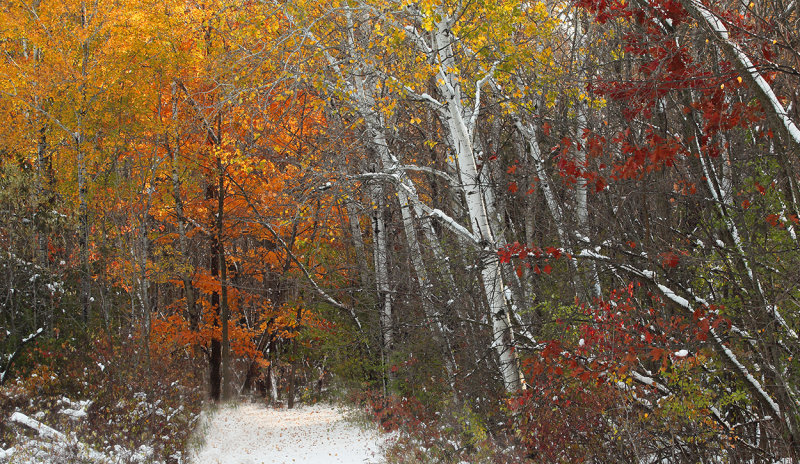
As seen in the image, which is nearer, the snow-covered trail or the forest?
the forest

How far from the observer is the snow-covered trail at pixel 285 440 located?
9.99 m

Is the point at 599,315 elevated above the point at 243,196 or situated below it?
below

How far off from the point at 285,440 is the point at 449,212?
219 inches

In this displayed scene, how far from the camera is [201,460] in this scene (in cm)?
Result: 966

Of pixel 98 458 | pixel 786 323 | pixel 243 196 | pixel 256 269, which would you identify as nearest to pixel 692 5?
pixel 786 323

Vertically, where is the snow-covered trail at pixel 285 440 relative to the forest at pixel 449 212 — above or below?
below

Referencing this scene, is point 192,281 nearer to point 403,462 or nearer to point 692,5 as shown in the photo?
point 403,462

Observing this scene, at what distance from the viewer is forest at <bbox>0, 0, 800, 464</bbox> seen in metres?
4.91

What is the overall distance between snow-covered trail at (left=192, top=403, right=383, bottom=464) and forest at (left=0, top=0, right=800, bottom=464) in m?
0.55

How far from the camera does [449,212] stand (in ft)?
42.8

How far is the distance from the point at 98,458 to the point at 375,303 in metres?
5.07

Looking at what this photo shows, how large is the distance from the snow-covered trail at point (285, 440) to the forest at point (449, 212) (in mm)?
548

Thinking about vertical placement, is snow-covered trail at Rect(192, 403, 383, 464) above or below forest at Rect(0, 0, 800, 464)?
below

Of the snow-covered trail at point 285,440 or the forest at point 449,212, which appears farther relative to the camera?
the snow-covered trail at point 285,440
